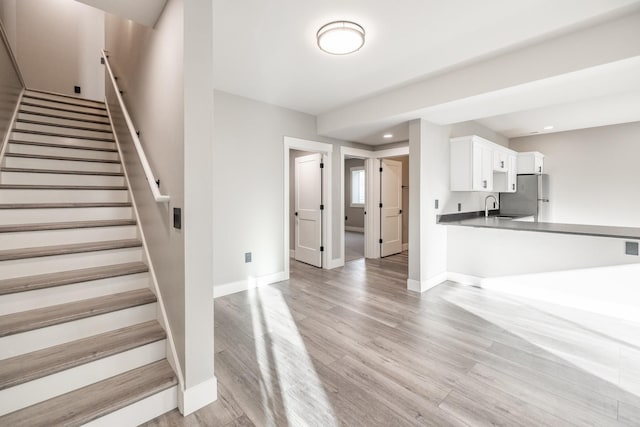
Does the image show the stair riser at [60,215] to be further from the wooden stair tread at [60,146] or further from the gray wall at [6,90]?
the wooden stair tread at [60,146]

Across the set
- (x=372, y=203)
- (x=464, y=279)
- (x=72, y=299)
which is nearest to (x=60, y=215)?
(x=72, y=299)

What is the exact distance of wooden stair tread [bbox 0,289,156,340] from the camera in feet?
5.17

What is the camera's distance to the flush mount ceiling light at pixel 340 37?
83.1 inches

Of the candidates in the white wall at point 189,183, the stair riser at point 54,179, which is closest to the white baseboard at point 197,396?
the white wall at point 189,183

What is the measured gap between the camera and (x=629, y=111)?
416 centimetres

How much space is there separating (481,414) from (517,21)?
2.67 meters

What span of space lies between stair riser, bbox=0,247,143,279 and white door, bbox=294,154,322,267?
2.94 meters

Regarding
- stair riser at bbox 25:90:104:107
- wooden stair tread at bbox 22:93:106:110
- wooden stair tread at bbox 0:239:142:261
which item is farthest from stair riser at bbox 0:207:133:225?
stair riser at bbox 25:90:104:107

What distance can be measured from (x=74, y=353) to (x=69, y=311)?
11.9 inches

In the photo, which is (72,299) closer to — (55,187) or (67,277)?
(67,277)

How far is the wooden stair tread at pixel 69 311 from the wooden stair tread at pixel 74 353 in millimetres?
146

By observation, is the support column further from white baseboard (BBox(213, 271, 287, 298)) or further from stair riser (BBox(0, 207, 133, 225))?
stair riser (BBox(0, 207, 133, 225))

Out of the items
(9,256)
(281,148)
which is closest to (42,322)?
(9,256)

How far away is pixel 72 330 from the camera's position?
172 centimetres
